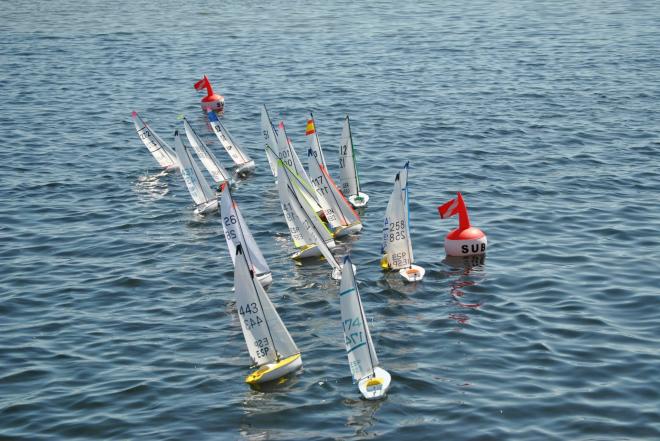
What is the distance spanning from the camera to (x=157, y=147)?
55969 millimetres

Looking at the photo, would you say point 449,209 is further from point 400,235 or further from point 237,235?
point 237,235

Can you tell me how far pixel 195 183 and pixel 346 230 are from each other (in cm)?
853

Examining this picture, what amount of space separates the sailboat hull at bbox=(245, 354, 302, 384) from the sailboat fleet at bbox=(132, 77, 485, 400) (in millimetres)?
33

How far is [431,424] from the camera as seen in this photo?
29.6m

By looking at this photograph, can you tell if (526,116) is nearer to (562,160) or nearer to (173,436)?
(562,160)

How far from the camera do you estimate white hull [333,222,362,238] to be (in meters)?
44.9

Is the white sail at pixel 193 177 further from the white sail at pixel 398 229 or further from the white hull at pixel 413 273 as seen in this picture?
the white hull at pixel 413 273

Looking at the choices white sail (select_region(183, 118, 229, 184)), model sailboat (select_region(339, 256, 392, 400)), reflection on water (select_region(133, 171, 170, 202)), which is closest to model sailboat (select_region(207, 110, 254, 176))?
white sail (select_region(183, 118, 229, 184))

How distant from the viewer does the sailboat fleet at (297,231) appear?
3066cm

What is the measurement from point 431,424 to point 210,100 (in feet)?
145

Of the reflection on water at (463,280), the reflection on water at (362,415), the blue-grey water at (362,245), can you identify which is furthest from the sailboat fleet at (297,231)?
the reflection on water at (463,280)

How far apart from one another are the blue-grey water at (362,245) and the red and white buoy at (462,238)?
65cm

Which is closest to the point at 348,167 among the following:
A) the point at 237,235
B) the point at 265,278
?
the point at 265,278

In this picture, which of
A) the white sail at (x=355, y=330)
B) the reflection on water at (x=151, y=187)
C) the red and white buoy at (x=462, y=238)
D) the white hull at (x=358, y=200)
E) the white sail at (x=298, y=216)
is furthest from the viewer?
the reflection on water at (x=151, y=187)
